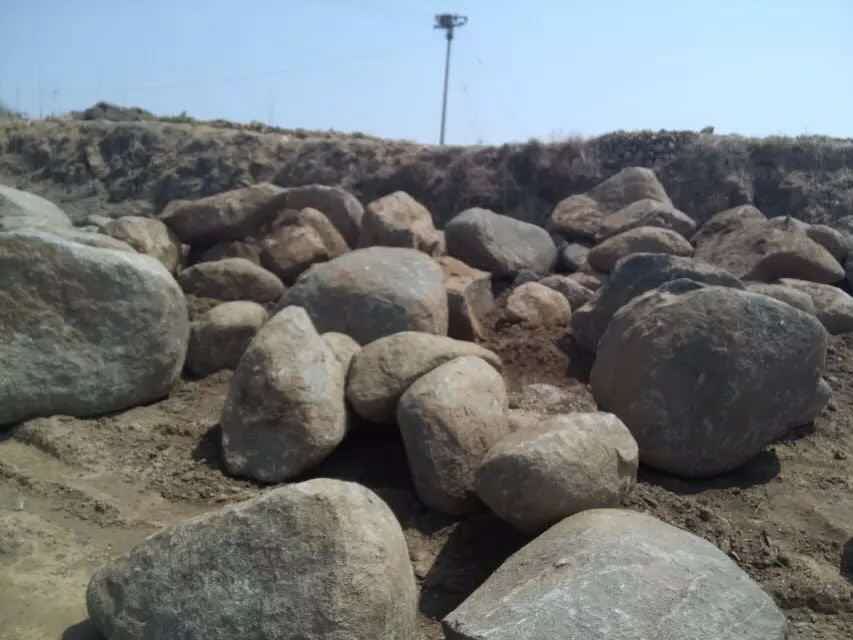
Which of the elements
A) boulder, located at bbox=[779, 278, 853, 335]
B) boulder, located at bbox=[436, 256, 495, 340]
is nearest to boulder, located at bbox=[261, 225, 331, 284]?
boulder, located at bbox=[436, 256, 495, 340]

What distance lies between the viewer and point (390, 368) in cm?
415

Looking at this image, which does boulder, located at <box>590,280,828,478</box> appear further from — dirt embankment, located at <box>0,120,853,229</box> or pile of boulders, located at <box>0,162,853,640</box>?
dirt embankment, located at <box>0,120,853,229</box>

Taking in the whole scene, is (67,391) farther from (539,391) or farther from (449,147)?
(449,147)

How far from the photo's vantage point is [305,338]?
167 inches

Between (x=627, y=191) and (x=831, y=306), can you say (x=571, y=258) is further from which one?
(x=831, y=306)

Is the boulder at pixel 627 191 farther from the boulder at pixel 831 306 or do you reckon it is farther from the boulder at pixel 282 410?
the boulder at pixel 282 410

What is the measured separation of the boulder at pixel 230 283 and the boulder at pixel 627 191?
3913mm

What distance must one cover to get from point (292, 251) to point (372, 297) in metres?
1.95

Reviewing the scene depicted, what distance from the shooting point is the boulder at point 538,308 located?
6.04 meters

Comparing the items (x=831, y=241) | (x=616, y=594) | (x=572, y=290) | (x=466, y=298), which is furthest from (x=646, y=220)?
(x=616, y=594)

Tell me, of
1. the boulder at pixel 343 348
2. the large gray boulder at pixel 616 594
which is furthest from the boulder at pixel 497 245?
the large gray boulder at pixel 616 594

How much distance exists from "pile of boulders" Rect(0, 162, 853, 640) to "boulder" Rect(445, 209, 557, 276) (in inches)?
1.0

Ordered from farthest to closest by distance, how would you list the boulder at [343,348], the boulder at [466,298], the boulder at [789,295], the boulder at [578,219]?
the boulder at [578,219] → the boulder at [466,298] → the boulder at [789,295] → the boulder at [343,348]

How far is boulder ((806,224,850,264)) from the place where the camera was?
716cm
